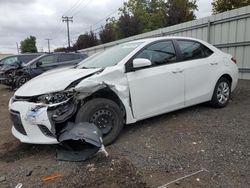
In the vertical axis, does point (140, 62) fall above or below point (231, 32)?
below

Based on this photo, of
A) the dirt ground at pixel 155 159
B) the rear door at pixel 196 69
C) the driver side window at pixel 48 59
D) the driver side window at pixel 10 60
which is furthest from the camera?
the driver side window at pixel 10 60

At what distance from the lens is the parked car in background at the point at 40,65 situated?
11.4 metres

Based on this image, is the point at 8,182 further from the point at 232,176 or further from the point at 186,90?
the point at 186,90

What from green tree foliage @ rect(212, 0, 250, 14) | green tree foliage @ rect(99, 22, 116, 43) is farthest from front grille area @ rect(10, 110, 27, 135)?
green tree foliage @ rect(99, 22, 116, 43)

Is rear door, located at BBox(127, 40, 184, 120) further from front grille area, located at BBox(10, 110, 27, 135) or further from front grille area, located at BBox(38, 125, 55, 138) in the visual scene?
front grille area, located at BBox(10, 110, 27, 135)

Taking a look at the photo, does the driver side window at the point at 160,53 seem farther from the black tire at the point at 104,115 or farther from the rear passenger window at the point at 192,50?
the black tire at the point at 104,115

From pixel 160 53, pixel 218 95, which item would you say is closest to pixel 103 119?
pixel 160 53

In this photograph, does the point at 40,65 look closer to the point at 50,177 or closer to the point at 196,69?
the point at 196,69

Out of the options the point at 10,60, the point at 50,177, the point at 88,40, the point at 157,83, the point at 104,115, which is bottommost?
the point at 50,177

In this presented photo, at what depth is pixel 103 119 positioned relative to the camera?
12.7 feet

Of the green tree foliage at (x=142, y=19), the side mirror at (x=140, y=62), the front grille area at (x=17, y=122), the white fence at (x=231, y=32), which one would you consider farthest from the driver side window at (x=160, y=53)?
the green tree foliage at (x=142, y=19)

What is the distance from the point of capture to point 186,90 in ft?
16.2

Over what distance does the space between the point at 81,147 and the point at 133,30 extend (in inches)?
1022

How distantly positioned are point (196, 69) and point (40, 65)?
27.1 feet
